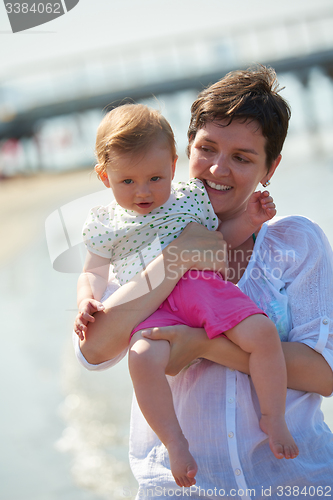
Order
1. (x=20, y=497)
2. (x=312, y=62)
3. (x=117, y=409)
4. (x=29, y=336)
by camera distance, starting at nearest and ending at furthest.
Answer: (x=20, y=497)
(x=117, y=409)
(x=29, y=336)
(x=312, y=62)

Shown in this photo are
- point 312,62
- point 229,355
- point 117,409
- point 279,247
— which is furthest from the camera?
point 312,62

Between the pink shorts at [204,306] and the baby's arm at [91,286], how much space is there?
156mm

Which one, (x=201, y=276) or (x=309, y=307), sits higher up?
(x=201, y=276)

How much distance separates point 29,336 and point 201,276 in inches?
139

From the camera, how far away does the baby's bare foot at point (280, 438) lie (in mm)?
1284

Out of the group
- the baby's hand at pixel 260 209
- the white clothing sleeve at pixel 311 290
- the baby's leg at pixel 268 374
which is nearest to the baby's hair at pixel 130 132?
the baby's hand at pixel 260 209

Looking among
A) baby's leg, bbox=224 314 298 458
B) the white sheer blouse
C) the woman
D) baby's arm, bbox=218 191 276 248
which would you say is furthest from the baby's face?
baby's leg, bbox=224 314 298 458

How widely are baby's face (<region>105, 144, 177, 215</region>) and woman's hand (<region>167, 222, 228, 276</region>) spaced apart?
6.1 inches

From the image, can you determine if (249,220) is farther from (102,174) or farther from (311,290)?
(102,174)

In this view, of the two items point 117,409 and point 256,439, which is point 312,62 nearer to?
point 117,409

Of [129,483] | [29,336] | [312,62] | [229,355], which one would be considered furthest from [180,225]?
[312,62]

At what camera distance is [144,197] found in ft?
4.98

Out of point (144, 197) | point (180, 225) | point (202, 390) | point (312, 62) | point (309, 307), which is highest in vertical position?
point (144, 197)

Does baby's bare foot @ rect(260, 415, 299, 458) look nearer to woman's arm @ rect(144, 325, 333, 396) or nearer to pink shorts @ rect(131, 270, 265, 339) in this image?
woman's arm @ rect(144, 325, 333, 396)
